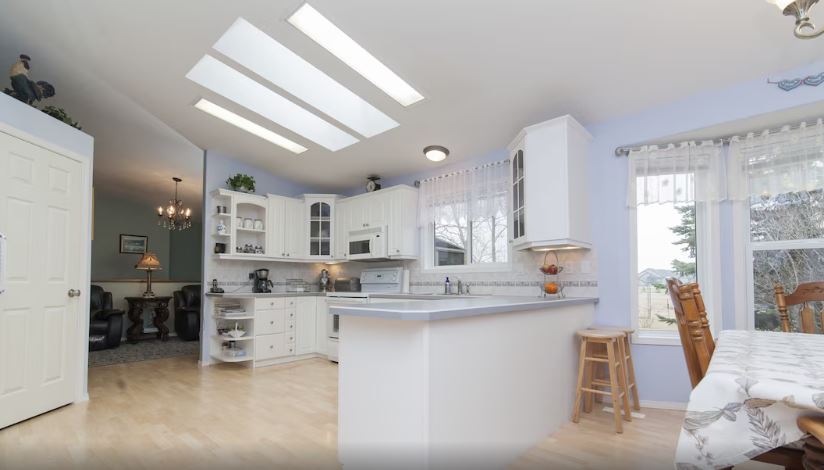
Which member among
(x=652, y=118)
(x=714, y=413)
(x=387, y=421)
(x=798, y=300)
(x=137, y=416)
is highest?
(x=652, y=118)

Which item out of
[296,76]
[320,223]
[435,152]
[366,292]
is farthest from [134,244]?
[435,152]

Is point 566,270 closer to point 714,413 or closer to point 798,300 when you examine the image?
point 798,300

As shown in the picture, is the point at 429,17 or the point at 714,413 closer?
the point at 714,413

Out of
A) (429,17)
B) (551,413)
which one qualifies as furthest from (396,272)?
(429,17)

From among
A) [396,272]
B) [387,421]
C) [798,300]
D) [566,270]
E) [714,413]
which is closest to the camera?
[714,413]

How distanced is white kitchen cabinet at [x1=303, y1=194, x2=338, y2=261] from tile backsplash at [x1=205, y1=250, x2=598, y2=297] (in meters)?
0.41

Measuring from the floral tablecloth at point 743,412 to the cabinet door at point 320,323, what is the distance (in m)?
4.54

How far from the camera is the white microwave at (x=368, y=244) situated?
4898 millimetres

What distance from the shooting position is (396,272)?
4961 millimetres

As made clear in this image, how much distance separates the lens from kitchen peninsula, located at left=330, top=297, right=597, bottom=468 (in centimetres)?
176

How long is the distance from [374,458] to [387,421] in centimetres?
19

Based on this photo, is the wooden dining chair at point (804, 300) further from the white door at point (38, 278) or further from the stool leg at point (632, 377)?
the white door at point (38, 278)

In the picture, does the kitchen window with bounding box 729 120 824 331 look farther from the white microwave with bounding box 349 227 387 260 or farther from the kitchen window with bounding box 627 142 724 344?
the white microwave with bounding box 349 227 387 260

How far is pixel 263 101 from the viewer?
4.17 meters
